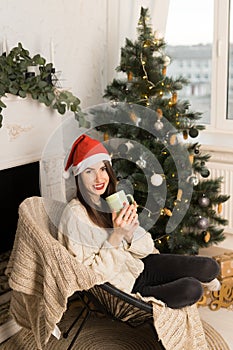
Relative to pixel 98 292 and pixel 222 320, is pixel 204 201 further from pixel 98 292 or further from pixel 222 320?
pixel 98 292

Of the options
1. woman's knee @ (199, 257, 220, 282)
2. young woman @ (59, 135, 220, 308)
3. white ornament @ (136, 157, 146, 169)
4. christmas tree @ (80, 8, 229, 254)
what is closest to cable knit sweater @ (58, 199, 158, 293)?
young woman @ (59, 135, 220, 308)

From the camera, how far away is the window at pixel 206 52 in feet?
12.2

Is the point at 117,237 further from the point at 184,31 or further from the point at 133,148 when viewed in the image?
the point at 184,31

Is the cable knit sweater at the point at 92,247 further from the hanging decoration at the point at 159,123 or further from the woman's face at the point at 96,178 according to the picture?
the hanging decoration at the point at 159,123

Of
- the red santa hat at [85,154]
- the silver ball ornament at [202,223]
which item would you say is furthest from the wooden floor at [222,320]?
the red santa hat at [85,154]

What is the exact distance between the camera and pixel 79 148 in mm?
2504

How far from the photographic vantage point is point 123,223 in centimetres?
245

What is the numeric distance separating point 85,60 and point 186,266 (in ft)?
4.87

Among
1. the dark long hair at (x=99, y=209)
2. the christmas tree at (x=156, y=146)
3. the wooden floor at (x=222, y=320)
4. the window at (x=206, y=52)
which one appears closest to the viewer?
the dark long hair at (x=99, y=209)

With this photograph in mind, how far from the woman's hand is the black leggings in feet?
1.01

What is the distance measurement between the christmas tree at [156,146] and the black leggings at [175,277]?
0.28 metres

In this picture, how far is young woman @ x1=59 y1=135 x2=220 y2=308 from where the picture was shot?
8.05ft

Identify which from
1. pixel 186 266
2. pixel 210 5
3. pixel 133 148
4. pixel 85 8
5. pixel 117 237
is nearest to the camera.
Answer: pixel 117 237

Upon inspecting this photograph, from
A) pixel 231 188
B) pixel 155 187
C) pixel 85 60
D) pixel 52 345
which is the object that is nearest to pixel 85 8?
pixel 85 60
